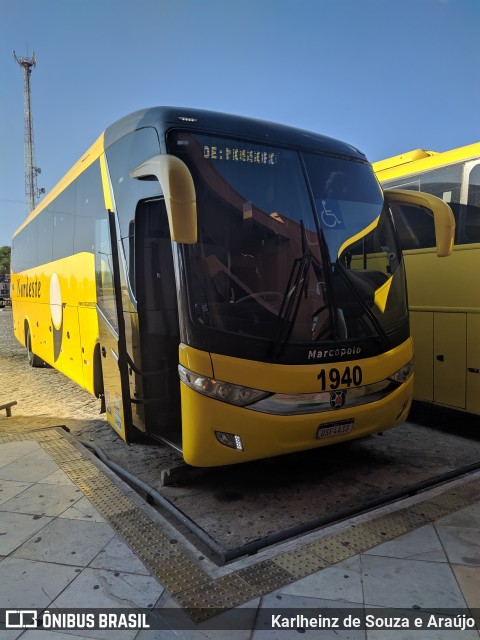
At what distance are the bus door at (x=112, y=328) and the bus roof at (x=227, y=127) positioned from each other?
1029 millimetres

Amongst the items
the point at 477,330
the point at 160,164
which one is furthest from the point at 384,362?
the point at 160,164

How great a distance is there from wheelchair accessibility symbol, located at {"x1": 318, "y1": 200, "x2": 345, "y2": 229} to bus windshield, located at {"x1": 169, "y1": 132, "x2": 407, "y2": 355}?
1cm

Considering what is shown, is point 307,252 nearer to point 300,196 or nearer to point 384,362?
point 300,196

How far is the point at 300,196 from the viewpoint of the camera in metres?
4.44

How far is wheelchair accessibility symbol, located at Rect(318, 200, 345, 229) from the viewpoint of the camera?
445cm

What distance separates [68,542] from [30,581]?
474 mm

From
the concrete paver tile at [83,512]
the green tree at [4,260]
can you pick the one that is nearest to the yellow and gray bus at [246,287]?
the concrete paver tile at [83,512]

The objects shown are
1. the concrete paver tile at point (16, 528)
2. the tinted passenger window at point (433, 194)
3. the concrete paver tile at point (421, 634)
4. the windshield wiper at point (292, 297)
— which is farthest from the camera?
the tinted passenger window at point (433, 194)

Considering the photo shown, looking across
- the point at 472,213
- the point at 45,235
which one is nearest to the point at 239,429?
the point at 472,213

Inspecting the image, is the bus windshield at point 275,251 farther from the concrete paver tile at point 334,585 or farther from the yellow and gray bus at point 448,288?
the yellow and gray bus at point 448,288

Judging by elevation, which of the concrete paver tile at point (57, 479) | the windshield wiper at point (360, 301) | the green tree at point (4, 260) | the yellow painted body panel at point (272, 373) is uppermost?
the green tree at point (4, 260)

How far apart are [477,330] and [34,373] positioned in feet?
32.7

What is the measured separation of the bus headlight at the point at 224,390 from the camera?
12.7 ft

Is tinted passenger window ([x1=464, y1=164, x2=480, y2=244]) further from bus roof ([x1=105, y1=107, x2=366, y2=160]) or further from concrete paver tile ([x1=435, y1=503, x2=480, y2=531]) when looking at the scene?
concrete paver tile ([x1=435, y1=503, x2=480, y2=531])
